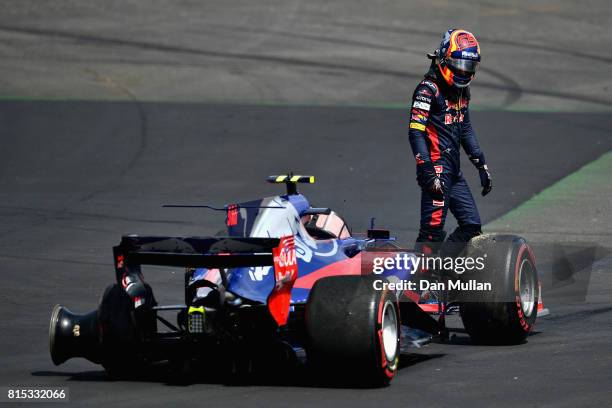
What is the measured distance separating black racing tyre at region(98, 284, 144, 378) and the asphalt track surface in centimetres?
20

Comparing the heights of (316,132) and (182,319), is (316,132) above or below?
above

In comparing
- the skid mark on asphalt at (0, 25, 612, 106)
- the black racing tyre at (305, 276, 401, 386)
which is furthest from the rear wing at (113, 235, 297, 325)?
the skid mark on asphalt at (0, 25, 612, 106)

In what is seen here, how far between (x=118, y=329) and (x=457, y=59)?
3.59 metres

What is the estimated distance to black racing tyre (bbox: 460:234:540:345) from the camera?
10.2 metres

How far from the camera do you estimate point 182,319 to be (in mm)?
8922

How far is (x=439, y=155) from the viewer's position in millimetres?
10797

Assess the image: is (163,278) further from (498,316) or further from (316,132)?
(316,132)

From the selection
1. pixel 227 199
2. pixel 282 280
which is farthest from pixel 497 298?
pixel 227 199

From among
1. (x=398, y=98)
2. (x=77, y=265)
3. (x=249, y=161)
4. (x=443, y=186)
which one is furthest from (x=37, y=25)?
(x=443, y=186)

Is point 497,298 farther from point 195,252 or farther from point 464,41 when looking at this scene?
point 195,252

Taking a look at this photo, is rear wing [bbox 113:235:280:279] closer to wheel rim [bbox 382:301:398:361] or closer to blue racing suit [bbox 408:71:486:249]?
wheel rim [bbox 382:301:398:361]

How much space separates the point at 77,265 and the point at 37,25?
18.6 m

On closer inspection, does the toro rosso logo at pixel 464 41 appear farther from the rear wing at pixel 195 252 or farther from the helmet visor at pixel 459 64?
the rear wing at pixel 195 252

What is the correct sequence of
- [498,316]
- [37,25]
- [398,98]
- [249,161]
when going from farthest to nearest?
[37,25] < [398,98] < [249,161] < [498,316]
